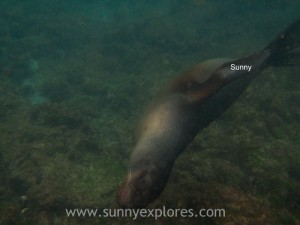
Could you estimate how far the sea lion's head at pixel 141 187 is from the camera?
3.64m

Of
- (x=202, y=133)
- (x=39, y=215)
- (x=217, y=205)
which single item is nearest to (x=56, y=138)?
(x=39, y=215)

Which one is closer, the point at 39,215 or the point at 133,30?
Result: the point at 39,215

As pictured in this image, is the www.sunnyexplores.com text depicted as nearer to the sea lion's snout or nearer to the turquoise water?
the turquoise water

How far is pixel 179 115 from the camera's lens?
4.84m

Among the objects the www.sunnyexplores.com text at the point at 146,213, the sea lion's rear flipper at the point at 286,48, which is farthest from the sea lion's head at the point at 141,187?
the sea lion's rear flipper at the point at 286,48

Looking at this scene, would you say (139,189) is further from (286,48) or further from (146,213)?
(286,48)

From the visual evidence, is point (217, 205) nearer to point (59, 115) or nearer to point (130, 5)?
point (59, 115)

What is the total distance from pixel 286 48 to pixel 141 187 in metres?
4.45

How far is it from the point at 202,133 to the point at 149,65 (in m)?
4.72

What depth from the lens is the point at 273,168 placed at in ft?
16.9

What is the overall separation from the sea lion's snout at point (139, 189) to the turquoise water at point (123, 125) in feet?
1.17

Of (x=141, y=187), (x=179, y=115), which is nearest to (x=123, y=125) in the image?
(x=179, y=115)

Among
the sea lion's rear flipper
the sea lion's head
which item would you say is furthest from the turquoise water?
the sea lion's rear flipper

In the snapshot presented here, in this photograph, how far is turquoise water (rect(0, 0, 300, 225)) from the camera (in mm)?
4506
